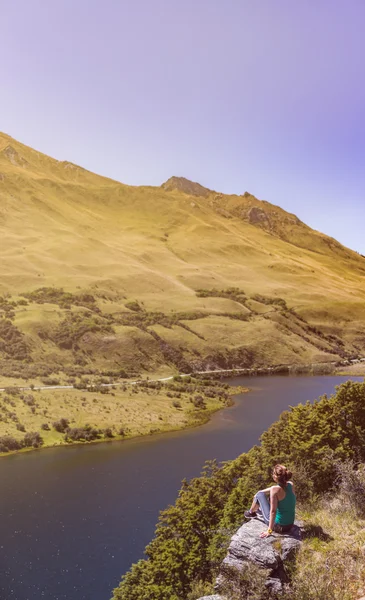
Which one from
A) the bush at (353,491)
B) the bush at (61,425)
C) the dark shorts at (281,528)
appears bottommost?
the bush at (61,425)

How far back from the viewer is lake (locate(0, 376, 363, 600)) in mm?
39969

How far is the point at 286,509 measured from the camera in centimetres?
1777

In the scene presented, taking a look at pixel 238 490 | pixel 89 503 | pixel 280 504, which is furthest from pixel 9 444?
pixel 280 504

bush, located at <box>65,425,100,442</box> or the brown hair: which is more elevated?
the brown hair

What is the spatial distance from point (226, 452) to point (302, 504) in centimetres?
4945

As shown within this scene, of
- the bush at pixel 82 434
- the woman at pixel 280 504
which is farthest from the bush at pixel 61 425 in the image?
the woman at pixel 280 504

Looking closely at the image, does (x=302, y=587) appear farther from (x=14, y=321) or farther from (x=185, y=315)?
(x=185, y=315)

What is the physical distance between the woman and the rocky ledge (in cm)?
36

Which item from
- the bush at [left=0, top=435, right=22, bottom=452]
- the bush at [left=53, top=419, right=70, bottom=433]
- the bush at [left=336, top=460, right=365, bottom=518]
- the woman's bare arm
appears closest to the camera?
the woman's bare arm

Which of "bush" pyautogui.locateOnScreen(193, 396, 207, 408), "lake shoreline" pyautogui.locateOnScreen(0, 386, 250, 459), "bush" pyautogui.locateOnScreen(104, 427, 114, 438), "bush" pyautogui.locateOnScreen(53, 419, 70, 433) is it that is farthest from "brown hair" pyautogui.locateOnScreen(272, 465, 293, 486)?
"bush" pyautogui.locateOnScreen(193, 396, 207, 408)

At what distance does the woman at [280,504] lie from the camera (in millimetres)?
17438

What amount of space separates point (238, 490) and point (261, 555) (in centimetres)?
1666

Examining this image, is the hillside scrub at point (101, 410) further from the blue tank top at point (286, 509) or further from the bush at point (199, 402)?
the blue tank top at point (286, 509)

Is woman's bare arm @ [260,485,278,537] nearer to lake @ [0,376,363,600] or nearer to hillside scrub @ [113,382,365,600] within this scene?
hillside scrub @ [113,382,365,600]
